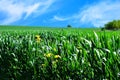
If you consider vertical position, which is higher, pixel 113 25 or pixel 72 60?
pixel 72 60

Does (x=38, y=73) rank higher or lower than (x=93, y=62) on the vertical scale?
lower

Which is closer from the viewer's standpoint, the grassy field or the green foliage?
the grassy field

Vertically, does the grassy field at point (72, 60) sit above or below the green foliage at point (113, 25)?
above

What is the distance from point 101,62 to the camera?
5.07m

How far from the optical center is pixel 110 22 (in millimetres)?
46000

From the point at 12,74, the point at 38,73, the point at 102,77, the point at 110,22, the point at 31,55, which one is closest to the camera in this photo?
the point at 102,77

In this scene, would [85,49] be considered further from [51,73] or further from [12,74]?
[12,74]

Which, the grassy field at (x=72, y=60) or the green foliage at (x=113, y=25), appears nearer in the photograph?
the grassy field at (x=72, y=60)

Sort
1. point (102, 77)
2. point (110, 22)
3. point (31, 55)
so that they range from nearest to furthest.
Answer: point (102, 77), point (31, 55), point (110, 22)

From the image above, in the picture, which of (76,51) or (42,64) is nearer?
(76,51)

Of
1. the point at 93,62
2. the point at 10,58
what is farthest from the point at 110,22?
the point at 93,62

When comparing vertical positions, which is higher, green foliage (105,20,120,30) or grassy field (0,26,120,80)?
grassy field (0,26,120,80)

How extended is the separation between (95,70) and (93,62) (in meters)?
0.16

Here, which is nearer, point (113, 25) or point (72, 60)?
point (72, 60)
